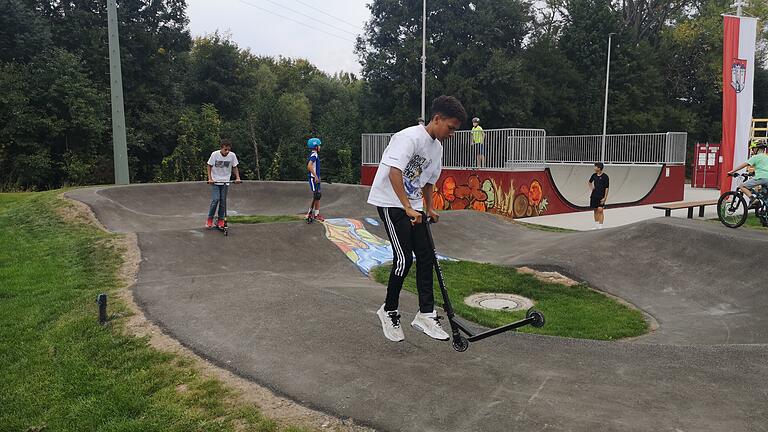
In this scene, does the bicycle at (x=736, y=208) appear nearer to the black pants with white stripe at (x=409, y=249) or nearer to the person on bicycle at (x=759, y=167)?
the person on bicycle at (x=759, y=167)

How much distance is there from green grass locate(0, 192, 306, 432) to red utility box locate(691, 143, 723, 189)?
3062 centimetres

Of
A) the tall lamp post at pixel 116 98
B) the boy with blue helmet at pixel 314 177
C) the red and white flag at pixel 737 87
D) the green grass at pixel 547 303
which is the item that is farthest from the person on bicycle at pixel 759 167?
the tall lamp post at pixel 116 98

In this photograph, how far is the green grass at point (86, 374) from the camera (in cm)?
340

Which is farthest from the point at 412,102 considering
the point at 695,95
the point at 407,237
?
the point at 407,237

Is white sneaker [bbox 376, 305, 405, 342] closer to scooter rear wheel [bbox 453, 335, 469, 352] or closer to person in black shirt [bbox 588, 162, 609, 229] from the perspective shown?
scooter rear wheel [bbox 453, 335, 469, 352]

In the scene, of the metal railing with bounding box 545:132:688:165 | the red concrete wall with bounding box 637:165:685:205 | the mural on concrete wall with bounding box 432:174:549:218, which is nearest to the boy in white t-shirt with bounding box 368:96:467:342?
the mural on concrete wall with bounding box 432:174:549:218

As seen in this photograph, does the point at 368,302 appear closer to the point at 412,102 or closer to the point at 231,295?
the point at 231,295

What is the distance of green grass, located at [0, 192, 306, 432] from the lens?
3404 millimetres

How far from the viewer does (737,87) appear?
14.4 m

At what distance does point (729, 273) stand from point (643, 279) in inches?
46.6

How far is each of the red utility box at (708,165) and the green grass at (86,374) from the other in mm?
30616

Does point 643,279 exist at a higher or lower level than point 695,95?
lower

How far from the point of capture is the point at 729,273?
26.1 ft

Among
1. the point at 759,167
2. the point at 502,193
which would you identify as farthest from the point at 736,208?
the point at 502,193
